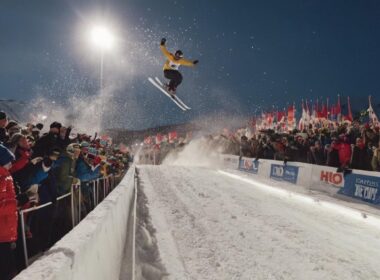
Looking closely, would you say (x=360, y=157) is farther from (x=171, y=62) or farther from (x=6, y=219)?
(x=6, y=219)

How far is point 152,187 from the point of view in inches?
590

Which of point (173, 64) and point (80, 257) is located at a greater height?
point (173, 64)

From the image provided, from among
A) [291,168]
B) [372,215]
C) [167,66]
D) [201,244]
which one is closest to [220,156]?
[291,168]

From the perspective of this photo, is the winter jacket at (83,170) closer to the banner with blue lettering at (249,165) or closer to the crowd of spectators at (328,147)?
the crowd of spectators at (328,147)

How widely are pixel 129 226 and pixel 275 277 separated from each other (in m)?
3.65

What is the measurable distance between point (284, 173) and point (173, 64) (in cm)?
701

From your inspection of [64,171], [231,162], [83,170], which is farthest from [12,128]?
[231,162]

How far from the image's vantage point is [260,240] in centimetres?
662

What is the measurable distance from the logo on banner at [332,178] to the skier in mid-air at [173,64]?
19.9ft

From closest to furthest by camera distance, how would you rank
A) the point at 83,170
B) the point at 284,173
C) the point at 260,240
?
the point at 260,240 < the point at 83,170 < the point at 284,173

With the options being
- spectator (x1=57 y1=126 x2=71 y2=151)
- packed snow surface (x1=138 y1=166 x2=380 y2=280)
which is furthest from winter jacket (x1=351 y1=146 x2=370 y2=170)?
spectator (x1=57 y1=126 x2=71 y2=151)

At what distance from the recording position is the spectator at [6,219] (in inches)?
135

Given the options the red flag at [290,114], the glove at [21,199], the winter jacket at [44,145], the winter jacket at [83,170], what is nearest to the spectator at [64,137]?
the winter jacket at [83,170]

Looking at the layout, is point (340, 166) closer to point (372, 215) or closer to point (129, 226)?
point (372, 215)
